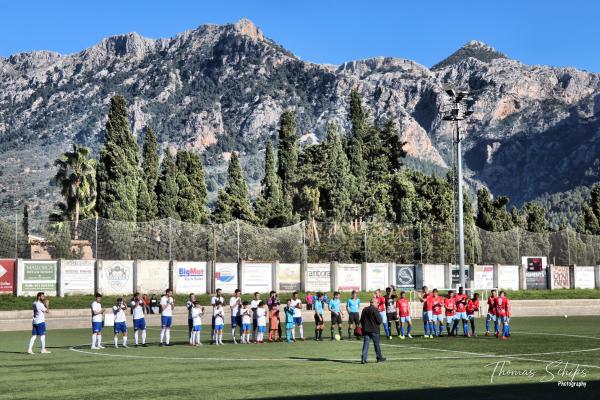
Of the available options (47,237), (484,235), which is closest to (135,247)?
(47,237)

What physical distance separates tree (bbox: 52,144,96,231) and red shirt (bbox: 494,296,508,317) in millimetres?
51265

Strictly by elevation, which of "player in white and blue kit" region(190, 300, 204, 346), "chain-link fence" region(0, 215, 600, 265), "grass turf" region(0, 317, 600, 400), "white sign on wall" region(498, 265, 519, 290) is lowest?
"grass turf" region(0, 317, 600, 400)

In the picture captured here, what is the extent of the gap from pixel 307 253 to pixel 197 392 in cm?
4913

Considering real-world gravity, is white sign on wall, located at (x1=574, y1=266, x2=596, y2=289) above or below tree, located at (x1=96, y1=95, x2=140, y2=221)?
below

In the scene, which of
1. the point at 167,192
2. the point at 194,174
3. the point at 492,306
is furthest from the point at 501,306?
the point at 194,174

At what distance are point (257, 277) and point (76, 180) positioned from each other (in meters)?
25.3

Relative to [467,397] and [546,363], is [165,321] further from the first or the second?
[467,397]

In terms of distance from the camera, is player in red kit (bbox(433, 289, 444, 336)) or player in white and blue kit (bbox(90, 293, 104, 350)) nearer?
player in white and blue kit (bbox(90, 293, 104, 350))

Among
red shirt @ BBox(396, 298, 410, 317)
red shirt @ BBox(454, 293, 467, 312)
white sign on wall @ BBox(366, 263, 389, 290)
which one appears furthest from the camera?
white sign on wall @ BBox(366, 263, 389, 290)

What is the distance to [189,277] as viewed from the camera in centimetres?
6038

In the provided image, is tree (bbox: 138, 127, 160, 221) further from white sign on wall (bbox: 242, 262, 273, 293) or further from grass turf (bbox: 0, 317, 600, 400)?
grass turf (bbox: 0, 317, 600, 400)

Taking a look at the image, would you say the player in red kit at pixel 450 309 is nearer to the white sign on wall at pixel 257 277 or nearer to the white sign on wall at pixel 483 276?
the white sign on wall at pixel 257 277

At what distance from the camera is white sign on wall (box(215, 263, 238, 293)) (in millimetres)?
60938

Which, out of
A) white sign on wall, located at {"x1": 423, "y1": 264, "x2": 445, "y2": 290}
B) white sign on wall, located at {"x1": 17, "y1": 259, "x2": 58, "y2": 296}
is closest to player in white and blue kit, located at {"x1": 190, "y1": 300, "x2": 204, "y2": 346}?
white sign on wall, located at {"x1": 17, "y1": 259, "x2": 58, "y2": 296}
